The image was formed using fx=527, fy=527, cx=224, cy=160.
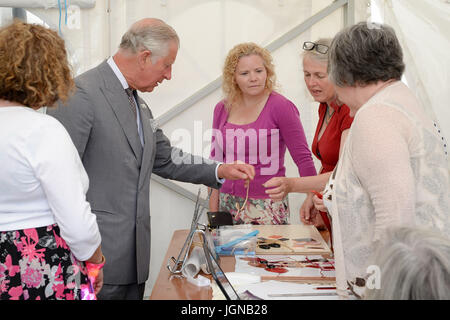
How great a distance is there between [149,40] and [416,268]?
1.68m

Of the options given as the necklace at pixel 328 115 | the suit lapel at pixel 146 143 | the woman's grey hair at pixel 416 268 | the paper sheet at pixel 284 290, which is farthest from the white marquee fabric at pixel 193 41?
the woman's grey hair at pixel 416 268

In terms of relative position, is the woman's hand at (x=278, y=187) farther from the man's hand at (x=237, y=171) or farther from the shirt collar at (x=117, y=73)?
the shirt collar at (x=117, y=73)

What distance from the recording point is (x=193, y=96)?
4.07 metres

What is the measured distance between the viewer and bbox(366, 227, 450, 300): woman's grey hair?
3.04 ft

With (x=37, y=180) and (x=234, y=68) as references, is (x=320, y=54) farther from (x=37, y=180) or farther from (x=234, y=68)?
(x=37, y=180)

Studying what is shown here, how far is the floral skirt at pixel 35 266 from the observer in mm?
1503

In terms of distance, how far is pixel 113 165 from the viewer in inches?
84.4

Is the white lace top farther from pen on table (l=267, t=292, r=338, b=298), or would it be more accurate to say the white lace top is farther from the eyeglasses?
the eyeglasses

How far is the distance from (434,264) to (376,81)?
775 mm

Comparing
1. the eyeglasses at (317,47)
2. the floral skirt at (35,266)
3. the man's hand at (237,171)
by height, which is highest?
the eyeglasses at (317,47)

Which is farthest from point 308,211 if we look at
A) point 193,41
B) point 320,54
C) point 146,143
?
point 193,41

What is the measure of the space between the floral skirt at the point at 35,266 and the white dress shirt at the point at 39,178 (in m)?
0.03
